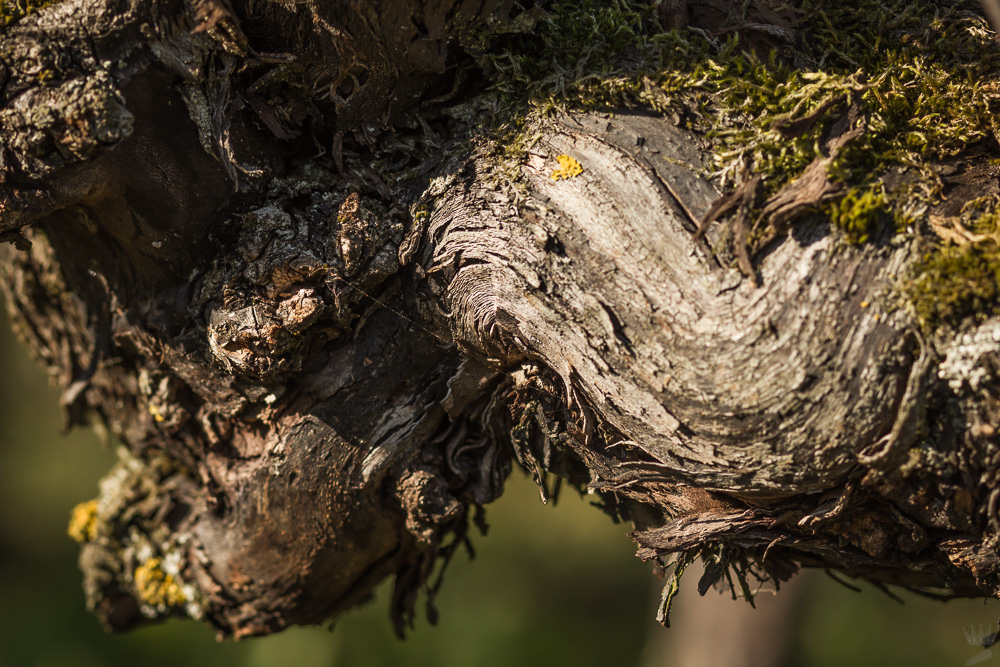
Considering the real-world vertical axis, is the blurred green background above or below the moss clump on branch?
below

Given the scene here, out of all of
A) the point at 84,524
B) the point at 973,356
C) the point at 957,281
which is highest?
the point at 84,524

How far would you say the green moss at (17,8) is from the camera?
4.11ft

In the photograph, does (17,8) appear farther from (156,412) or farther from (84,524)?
(84,524)

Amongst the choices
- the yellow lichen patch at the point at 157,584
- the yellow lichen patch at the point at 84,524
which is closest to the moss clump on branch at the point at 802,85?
the yellow lichen patch at the point at 157,584

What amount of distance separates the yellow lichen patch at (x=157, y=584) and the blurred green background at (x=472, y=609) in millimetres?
3710

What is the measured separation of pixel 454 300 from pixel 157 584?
4.59 feet

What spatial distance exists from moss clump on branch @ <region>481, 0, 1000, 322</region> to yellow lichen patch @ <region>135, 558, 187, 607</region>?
1.63 meters

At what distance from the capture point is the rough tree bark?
1177 millimetres

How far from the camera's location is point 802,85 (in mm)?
1312

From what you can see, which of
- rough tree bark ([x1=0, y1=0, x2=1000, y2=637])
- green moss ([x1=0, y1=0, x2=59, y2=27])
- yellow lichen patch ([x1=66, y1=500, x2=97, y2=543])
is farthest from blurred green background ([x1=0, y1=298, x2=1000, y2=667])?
green moss ([x1=0, y1=0, x2=59, y2=27])

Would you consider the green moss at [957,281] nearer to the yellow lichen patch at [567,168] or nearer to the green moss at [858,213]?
the green moss at [858,213]

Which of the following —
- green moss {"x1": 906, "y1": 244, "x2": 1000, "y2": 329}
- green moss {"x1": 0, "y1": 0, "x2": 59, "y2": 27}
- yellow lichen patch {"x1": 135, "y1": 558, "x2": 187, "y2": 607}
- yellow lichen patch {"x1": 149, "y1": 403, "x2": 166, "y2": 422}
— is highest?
green moss {"x1": 0, "y1": 0, "x2": 59, "y2": 27}

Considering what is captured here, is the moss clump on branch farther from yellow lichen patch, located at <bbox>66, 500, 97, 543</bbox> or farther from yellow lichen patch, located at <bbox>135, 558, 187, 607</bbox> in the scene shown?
yellow lichen patch, located at <bbox>66, 500, 97, 543</bbox>

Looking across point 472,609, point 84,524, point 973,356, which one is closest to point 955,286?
point 973,356
